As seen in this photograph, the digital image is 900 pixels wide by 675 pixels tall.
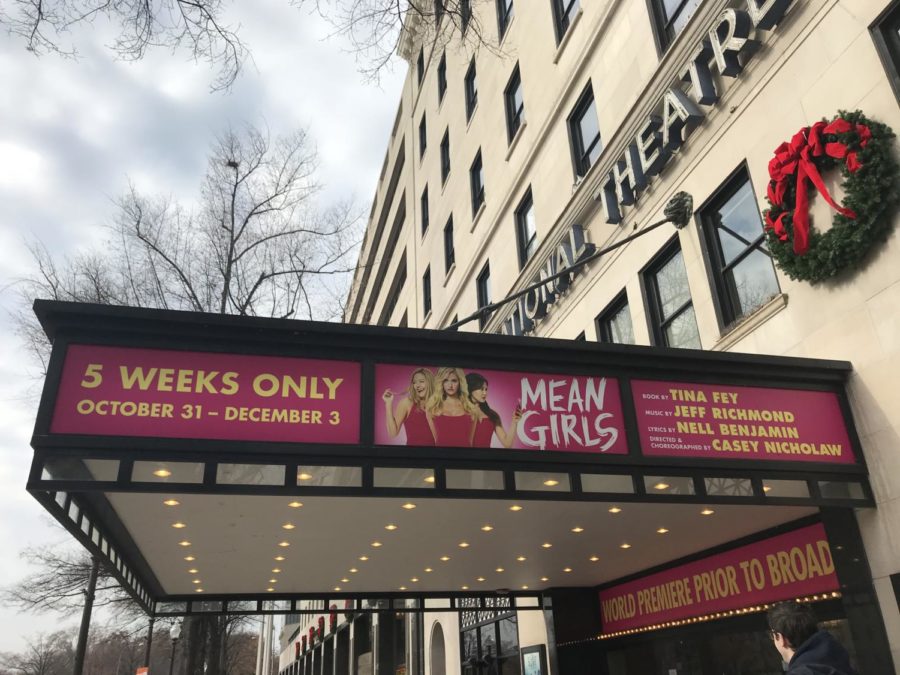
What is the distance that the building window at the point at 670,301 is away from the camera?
469 inches

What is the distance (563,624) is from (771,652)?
18.9 ft

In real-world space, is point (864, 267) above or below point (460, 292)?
below

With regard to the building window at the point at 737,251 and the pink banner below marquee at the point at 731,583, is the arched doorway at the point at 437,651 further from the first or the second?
the building window at the point at 737,251

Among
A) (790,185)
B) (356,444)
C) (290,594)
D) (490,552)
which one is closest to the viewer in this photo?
(356,444)

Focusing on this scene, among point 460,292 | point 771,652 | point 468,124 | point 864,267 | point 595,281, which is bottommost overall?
point 771,652

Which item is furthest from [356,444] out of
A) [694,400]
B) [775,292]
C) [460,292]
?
[460,292]

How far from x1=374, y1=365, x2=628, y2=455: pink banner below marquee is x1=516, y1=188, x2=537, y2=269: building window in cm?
1073

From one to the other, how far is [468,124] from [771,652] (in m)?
19.4

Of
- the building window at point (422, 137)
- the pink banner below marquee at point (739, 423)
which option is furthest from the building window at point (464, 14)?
the building window at point (422, 137)

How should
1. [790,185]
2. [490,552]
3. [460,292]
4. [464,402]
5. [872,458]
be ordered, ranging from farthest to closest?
[460,292], [490,552], [790,185], [872,458], [464,402]

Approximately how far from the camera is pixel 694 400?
8.20 meters

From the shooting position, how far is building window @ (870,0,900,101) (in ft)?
26.2

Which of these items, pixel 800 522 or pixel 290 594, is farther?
pixel 290 594

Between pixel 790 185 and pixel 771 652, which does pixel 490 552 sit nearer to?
pixel 771 652
